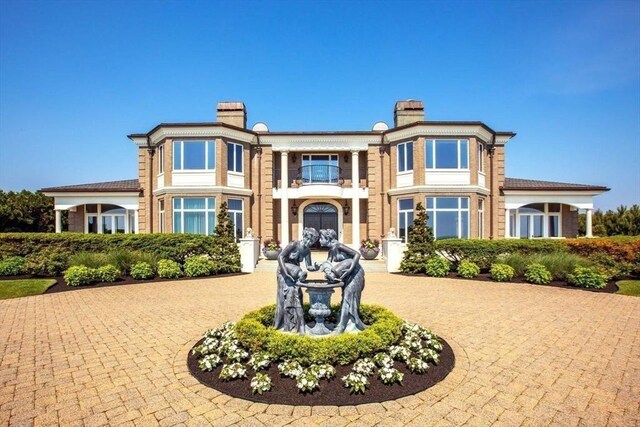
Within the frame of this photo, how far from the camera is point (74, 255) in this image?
13102mm

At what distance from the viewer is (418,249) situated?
47.7ft

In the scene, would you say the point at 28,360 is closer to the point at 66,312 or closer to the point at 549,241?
the point at 66,312

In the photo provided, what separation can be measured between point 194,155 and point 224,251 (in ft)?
23.8

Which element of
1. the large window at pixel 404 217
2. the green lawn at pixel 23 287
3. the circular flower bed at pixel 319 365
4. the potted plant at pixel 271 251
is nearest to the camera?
the circular flower bed at pixel 319 365

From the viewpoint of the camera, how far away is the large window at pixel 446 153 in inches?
727

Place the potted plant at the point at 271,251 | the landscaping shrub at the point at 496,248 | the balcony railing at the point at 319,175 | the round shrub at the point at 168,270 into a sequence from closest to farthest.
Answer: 1. the round shrub at the point at 168,270
2. the landscaping shrub at the point at 496,248
3. the potted plant at the point at 271,251
4. the balcony railing at the point at 319,175

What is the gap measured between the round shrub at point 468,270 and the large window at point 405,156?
303 inches

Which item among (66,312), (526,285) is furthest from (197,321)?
(526,285)

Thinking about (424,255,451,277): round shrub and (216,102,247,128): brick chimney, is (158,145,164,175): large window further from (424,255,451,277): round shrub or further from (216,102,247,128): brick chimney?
(424,255,451,277): round shrub

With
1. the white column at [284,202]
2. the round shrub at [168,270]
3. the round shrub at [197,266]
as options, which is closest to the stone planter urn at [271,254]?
the white column at [284,202]

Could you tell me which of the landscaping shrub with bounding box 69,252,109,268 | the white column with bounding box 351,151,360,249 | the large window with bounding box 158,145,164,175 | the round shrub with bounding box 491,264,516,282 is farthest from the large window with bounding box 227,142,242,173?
the round shrub with bounding box 491,264,516,282

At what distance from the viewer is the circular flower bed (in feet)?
13.0

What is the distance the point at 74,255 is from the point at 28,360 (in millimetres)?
9807

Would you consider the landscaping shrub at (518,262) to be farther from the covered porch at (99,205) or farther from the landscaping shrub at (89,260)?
the covered porch at (99,205)
